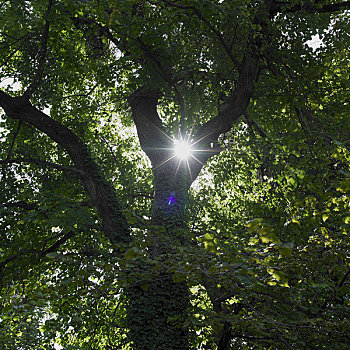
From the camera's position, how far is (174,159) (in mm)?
7559

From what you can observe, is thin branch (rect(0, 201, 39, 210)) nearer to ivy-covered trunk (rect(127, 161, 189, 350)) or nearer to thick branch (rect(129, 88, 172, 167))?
thick branch (rect(129, 88, 172, 167))

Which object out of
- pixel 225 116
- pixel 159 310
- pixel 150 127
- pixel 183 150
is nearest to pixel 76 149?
pixel 150 127

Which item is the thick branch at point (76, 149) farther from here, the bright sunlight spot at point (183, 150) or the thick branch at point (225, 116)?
the thick branch at point (225, 116)

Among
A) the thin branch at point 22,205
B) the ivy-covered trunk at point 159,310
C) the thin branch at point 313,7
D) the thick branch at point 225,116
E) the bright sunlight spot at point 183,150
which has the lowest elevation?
the ivy-covered trunk at point 159,310

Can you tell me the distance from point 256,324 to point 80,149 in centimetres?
492

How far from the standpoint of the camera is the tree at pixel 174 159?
507 centimetres

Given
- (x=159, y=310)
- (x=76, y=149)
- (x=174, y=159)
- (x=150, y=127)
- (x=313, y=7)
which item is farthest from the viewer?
(x=150, y=127)

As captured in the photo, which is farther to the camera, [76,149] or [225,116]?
[225,116]

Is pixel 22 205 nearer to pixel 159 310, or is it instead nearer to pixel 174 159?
pixel 174 159

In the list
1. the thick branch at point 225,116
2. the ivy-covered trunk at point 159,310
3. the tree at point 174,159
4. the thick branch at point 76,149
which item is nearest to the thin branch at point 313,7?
the tree at point 174,159

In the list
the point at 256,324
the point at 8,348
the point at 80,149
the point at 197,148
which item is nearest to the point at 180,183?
the point at 197,148

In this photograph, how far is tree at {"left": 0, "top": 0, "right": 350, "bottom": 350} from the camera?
199 inches

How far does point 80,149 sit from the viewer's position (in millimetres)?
7113

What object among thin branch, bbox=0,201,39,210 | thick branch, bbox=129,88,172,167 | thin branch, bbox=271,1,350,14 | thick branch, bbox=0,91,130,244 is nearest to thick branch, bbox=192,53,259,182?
thick branch, bbox=129,88,172,167
